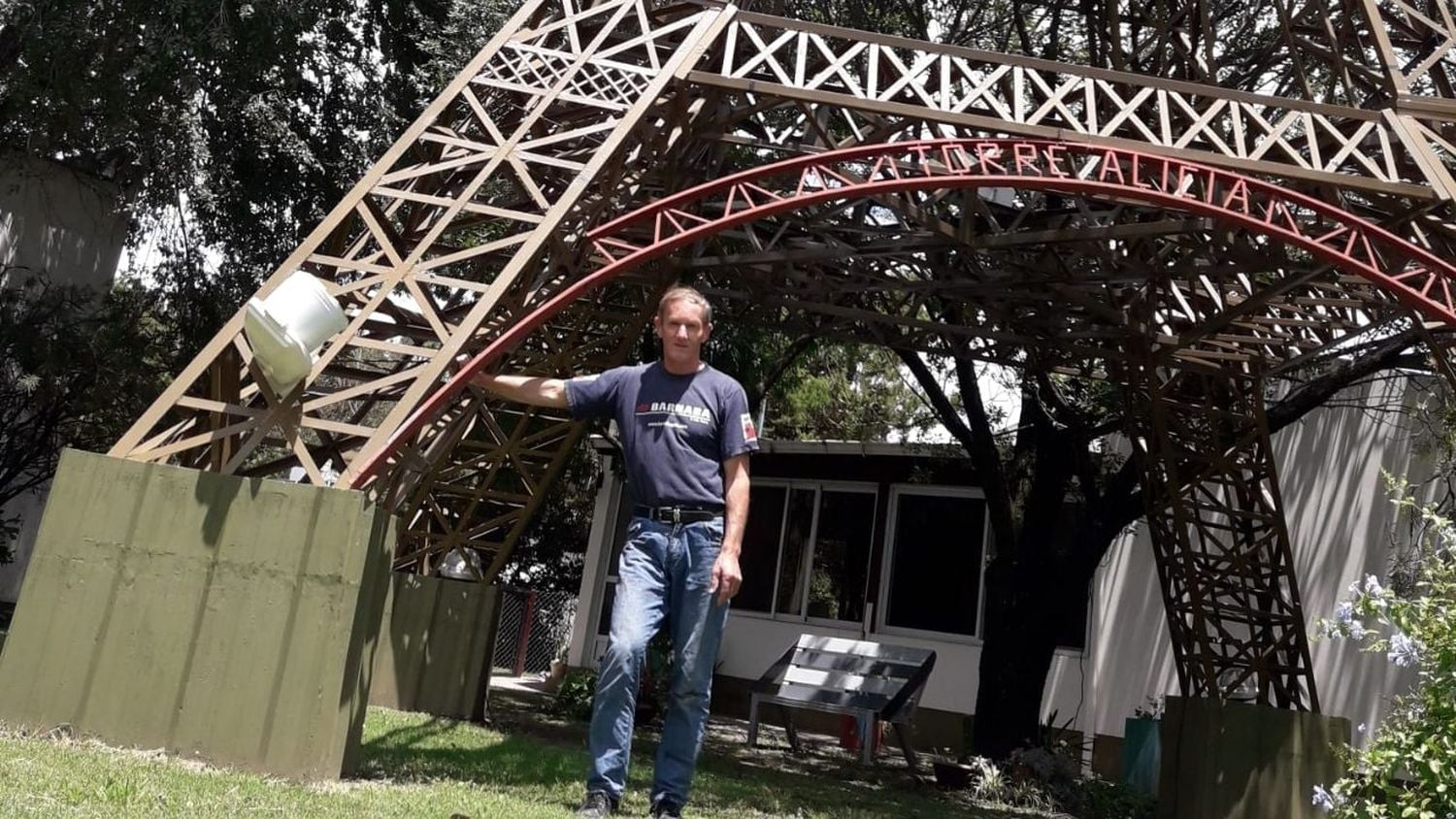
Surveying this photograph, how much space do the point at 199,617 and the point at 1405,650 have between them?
193 inches

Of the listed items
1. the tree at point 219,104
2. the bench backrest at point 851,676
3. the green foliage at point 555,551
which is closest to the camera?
the tree at point 219,104

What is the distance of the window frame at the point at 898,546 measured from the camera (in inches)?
633

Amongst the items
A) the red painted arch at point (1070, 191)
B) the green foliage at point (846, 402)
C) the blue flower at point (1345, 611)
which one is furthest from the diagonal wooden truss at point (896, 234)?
the green foliage at point (846, 402)

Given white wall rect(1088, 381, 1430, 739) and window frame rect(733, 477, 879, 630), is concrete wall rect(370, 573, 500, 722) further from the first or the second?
white wall rect(1088, 381, 1430, 739)

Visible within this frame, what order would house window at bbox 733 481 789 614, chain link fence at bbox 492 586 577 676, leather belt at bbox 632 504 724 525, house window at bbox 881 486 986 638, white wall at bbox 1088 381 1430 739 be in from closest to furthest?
1. leather belt at bbox 632 504 724 525
2. white wall at bbox 1088 381 1430 739
3. house window at bbox 881 486 986 638
4. house window at bbox 733 481 789 614
5. chain link fence at bbox 492 586 577 676

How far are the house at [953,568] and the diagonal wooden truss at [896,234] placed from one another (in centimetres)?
256

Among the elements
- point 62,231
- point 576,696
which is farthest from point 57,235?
point 576,696

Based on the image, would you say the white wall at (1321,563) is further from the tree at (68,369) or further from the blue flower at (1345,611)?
the tree at (68,369)

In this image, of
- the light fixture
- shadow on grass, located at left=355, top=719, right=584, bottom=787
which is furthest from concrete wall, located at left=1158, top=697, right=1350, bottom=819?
the light fixture

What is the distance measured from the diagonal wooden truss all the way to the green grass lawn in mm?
1569

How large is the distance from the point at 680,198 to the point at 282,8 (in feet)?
16.7

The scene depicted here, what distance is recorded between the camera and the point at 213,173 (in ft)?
38.8

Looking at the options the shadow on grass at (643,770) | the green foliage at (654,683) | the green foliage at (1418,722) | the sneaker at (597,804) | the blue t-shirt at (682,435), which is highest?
the blue t-shirt at (682,435)

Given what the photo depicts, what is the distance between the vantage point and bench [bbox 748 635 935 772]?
11.8 m
